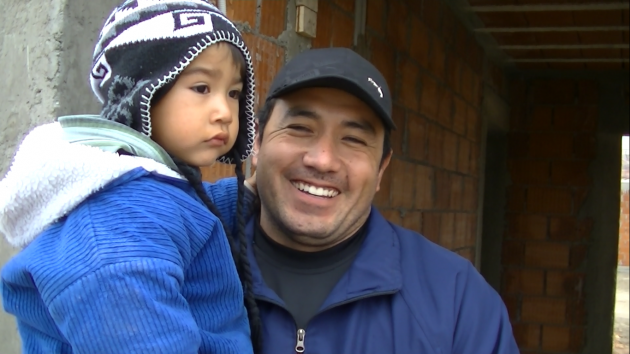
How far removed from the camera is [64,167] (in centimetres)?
96

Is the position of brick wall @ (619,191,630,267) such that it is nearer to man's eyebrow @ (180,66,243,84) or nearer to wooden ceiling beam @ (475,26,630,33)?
wooden ceiling beam @ (475,26,630,33)

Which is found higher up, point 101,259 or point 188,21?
point 188,21

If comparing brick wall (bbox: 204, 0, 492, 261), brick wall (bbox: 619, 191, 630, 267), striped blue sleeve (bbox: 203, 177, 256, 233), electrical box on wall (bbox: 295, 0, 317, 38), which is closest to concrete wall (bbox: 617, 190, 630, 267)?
brick wall (bbox: 619, 191, 630, 267)

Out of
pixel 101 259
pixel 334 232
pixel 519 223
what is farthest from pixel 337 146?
pixel 519 223

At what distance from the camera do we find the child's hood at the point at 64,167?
3.11 feet

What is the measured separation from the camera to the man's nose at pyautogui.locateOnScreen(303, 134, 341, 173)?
1.44 meters

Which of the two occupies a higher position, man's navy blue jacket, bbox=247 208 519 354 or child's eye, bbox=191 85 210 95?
child's eye, bbox=191 85 210 95

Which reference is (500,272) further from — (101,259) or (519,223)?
(101,259)

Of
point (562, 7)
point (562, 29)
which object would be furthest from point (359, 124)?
point (562, 29)

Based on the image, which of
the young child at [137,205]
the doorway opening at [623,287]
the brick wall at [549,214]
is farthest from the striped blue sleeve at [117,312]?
the doorway opening at [623,287]

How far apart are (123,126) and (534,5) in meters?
2.85

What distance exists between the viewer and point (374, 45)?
2.67m

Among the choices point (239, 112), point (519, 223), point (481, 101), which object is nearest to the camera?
point (239, 112)

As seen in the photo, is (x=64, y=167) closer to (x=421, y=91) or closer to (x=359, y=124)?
(x=359, y=124)
